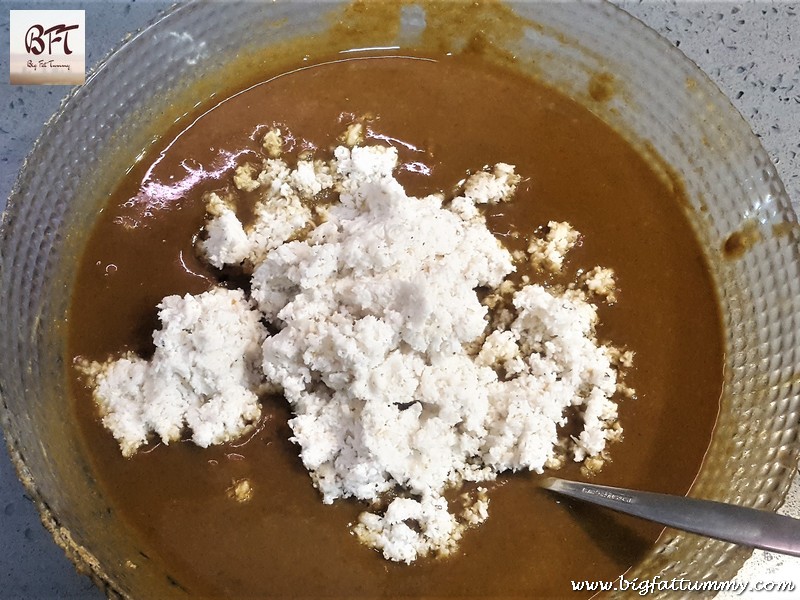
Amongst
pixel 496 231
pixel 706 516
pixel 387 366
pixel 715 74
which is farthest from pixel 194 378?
pixel 715 74

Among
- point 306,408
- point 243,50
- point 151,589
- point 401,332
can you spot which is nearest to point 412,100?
point 243,50

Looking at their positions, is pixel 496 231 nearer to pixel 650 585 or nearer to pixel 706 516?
pixel 706 516

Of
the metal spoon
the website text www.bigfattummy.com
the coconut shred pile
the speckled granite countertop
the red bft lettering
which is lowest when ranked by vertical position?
the website text www.bigfattummy.com

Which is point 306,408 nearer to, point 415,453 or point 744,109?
point 415,453

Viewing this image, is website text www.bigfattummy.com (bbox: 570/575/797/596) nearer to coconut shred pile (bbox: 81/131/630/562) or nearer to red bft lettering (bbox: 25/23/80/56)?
coconut shred pile (bbox: 81/131/630/562)

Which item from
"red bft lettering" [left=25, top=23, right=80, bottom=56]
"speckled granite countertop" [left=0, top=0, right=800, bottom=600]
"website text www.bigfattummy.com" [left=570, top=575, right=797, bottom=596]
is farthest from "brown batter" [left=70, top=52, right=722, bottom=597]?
"red bft lettering" [left=25, top=23, right=80, bottom=56]

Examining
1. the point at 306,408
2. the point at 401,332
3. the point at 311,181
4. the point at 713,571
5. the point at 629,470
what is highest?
the point at 311,181
